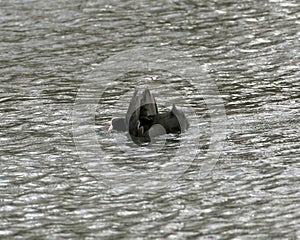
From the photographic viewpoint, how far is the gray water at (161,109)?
683 centimetres

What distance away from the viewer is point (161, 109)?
946 cm

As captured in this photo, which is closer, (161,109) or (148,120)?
(148,120)

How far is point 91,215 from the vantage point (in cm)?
688

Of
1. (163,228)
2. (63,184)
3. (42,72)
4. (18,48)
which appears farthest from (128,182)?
A: (18,48)

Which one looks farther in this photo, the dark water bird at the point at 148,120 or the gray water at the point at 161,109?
the dark water bird at the point at 148,120

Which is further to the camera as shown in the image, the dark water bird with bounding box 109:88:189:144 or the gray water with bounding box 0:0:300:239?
the dark water bird with bounding box 109:88:189:144

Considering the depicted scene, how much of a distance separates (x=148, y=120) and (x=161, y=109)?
87 centimetres

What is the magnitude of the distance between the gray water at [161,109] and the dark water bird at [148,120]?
0.31 feet

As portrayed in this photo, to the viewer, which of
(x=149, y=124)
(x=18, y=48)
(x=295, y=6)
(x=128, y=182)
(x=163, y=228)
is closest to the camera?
(x=163, y=228)

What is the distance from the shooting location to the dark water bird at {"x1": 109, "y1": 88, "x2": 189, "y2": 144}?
855 centimetres

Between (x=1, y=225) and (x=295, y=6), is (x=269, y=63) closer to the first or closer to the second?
(x=295, y=6)

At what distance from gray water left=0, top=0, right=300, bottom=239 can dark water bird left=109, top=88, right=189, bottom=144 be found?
3.7 inches

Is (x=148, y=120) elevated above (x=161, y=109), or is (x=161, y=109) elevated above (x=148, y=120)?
(x=148, y=120)

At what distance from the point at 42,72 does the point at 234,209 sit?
14.8 ft
